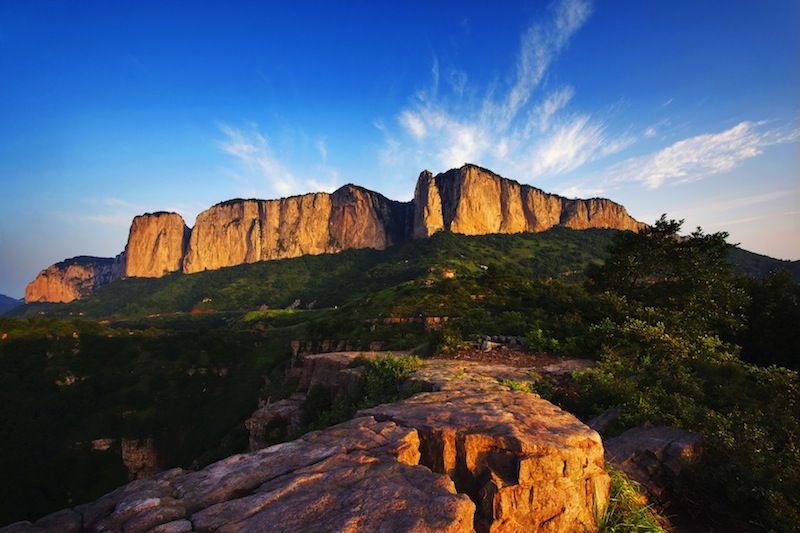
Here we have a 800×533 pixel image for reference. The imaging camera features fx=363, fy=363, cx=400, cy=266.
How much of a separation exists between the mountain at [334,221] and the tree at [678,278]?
140 meters

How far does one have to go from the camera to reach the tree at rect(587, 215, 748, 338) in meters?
14.7

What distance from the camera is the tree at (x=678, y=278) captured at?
1473cm

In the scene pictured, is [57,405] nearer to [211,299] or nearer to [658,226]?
[658,226]

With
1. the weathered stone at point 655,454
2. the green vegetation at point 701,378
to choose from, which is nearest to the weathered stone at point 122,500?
the weathered stone at point 655,454

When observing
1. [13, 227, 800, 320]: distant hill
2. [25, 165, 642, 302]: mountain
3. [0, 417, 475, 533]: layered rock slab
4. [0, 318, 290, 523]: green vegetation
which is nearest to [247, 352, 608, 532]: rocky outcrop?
[0, 417, 475, 533]: layered rock slab

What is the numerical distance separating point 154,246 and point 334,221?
94443 mm

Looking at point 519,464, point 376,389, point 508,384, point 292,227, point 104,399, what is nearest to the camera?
point 519,464

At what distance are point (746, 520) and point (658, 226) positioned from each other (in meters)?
17.7

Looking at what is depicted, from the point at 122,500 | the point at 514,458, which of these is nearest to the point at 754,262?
the point at 514,458

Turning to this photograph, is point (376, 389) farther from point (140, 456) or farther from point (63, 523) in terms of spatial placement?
point (140, 456)

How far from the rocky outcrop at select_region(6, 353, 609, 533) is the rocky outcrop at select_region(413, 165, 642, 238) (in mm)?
147708

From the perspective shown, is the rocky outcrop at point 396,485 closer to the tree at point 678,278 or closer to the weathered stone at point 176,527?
the weathered stone at point 176,527

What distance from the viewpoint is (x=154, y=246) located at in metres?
186

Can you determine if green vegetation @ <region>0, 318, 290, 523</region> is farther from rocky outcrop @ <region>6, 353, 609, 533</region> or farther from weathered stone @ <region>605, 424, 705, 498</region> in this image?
weathered stone @ <region>605, 424, 705, 498</region>
